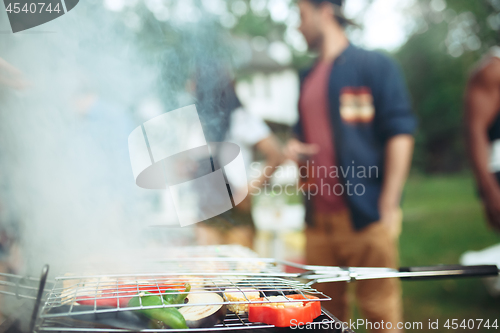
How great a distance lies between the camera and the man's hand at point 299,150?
250 cm

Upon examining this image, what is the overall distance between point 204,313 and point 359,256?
161 cm

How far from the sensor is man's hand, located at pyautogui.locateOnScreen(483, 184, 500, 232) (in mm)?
2414

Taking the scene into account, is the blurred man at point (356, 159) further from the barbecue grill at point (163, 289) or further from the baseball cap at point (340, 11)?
the barbecue grill at point (163, 289)

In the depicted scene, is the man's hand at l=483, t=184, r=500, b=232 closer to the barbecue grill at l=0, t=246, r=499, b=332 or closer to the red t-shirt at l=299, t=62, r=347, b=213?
the red t-shirt at l=299, t=62, r=347, b=213

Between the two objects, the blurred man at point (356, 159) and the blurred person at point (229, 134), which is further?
the blurred person at point (229, 134)

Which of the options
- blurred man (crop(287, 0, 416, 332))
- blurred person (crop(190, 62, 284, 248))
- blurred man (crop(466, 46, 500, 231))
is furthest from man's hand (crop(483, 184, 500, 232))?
blurred person (crop(190, 62, 284, 248))

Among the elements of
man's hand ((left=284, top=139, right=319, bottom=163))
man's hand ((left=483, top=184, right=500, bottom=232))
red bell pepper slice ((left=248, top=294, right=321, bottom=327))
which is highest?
man's hand ((left=284, top=139, right=319, bottom=163))

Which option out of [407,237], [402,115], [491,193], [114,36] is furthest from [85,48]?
[407,237]

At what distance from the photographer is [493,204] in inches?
95.8

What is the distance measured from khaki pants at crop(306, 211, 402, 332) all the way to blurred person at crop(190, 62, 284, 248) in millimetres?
633

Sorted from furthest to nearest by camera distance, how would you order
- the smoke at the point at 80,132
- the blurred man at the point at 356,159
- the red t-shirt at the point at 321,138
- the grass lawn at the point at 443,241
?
the grass lawn at the point at 443,241
the red t-shirt at the point at 321,138
the blurred man at the point at 356,159
the smoke at the point at 80,132

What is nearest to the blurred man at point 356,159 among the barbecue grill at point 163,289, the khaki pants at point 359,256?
the khaki pants at point 359,256

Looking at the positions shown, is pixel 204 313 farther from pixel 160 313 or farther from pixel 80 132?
pixel 80 132

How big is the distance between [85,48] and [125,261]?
1.27 metres
